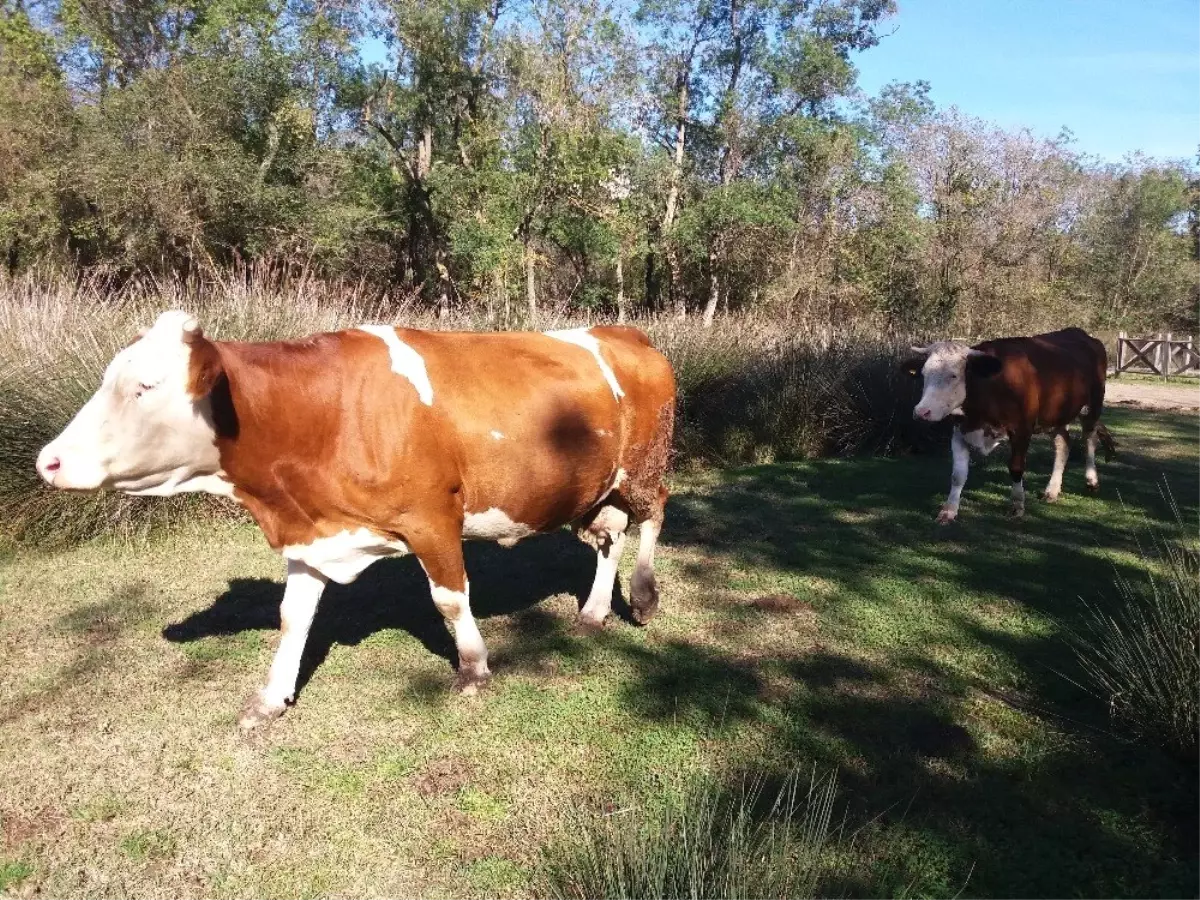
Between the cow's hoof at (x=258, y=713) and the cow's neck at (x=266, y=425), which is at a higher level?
the cow's neck at (x=266, y=425)

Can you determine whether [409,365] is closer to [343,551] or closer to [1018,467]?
[343,551]

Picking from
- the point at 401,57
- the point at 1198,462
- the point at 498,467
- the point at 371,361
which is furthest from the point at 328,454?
the point at 401,57

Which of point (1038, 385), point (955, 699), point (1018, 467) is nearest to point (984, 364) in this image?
point (1038, 385)

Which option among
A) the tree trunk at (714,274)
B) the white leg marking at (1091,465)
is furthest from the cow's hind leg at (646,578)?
the tree trunk at (714,274)

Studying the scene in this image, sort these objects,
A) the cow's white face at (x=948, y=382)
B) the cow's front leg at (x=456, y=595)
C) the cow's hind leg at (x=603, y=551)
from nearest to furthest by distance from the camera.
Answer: the cow's front leg at (x=456, y=595) < the cow's hind leg at (x=603, y=551) < the cow's white face at (x=948, y=382)

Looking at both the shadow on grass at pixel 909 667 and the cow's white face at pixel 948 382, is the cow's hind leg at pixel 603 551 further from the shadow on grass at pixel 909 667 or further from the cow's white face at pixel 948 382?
the cow's white face at pixel 948 382

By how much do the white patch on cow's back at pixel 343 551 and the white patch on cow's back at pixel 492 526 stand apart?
345 millimetres

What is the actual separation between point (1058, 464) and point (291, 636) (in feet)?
24.7

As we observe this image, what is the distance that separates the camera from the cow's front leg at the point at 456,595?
3770 mm

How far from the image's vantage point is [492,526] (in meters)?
4.07

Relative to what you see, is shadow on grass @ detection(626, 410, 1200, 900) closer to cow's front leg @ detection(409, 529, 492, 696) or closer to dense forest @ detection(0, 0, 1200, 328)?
cow's front leg @ detection(409, 529, 492, 696)

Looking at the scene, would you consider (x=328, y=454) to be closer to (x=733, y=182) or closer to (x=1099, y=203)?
(x=733, y=182)

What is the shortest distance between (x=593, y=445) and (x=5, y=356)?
566cm

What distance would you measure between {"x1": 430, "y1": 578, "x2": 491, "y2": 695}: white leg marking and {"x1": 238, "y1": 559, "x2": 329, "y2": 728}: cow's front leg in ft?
1.92
